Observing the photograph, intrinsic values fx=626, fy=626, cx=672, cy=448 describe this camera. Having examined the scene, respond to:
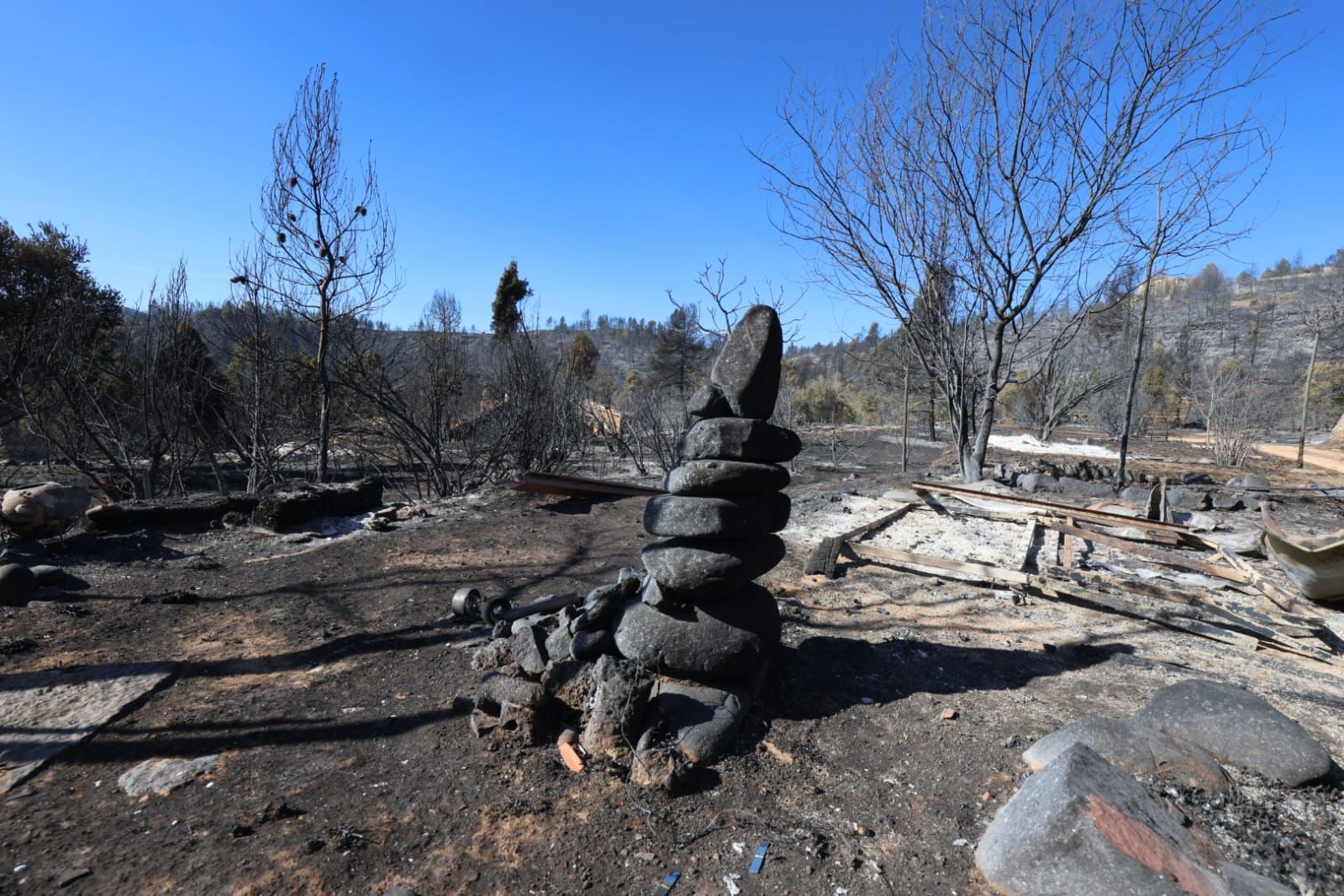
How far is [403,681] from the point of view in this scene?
12.9ft

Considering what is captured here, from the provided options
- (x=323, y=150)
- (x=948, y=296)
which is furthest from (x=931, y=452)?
(x=323, y=150)

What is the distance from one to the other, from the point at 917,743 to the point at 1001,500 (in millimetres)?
6252

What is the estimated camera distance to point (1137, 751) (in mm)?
2732

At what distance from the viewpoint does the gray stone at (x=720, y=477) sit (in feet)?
11.5

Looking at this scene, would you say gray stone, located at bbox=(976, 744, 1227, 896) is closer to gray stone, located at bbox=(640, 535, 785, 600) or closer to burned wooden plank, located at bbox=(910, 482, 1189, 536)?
gray stone, located at bbox=(640, 535, 785, 600)

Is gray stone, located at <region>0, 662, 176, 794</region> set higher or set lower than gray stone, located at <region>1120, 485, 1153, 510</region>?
lower

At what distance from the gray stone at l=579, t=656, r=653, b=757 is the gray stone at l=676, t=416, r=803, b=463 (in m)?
1.24

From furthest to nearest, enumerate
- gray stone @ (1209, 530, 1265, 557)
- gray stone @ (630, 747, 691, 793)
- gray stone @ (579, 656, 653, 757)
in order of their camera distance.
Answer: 1. gray stone @ (1209, 530, 1265, 557)
2. gray stone @ (579, 656, 653, 757)
3. gray stone @ (630, 747, 691, 793)

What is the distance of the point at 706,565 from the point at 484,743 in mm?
1448

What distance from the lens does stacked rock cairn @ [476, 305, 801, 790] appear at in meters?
3.26

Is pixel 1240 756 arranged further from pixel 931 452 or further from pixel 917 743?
pixel 931 452

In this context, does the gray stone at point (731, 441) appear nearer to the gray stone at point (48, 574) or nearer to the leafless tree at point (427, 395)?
the gray stone at point (48, 574)

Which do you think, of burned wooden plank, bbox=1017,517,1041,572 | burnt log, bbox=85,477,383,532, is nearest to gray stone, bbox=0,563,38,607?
burnt log, bbox=85,477,383,532

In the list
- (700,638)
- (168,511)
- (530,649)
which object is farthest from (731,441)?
(168,511)
